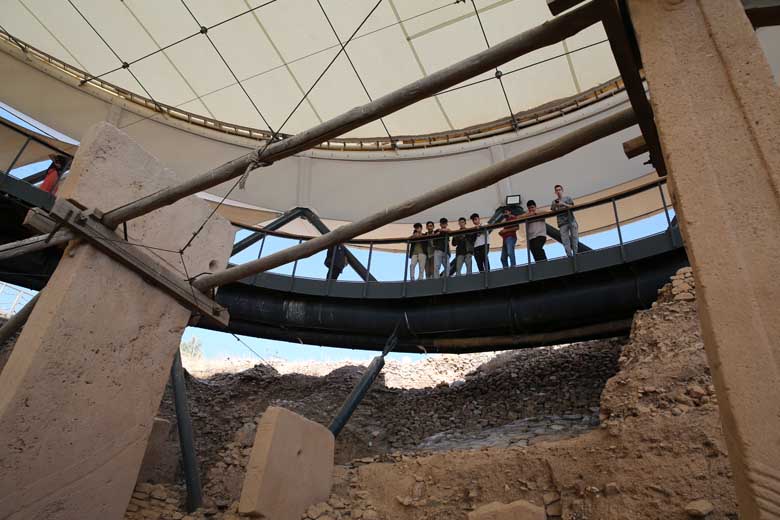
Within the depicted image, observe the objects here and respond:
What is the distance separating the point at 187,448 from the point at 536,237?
6.50m

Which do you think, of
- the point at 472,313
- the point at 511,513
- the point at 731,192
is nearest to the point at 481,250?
the point at 472,313

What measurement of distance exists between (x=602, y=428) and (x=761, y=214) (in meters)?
4.17

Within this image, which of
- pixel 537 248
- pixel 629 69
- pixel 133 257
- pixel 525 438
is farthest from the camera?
pixel 537 248

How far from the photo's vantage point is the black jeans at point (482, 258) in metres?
9.94

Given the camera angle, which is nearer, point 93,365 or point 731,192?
point 731,192

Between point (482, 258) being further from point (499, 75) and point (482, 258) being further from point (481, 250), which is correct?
point (499, 75)

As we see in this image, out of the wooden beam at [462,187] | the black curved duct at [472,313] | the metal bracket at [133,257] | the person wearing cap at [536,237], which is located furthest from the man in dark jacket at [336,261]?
the wooden beam at [462,187]

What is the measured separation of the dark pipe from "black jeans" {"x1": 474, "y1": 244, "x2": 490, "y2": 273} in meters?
5.14

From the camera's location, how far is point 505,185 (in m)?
16.6

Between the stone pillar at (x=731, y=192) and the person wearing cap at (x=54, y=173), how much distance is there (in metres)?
9.56

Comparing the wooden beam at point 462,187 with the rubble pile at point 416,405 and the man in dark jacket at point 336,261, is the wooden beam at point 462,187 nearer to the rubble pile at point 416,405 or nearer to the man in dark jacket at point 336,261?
the rubble pile at point 416,405

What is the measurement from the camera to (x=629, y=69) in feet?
12.9

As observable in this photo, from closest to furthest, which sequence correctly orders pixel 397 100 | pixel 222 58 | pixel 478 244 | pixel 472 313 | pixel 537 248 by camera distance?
pixel 397 100 < pixel 537 248 < pixel 472 313 < pixel 478 244 < pixel 222 58

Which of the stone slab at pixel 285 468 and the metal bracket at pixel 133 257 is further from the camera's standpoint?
the stone slab at pixel 285 468
